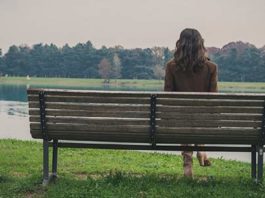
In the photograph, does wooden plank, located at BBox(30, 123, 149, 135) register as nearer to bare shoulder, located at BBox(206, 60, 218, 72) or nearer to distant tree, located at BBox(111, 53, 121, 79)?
bare shoulder, located at BBox(206, 60, 218, 72)

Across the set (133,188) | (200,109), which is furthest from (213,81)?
(133,188)

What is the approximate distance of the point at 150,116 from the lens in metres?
7.46

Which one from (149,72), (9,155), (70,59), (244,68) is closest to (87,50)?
(70,59)

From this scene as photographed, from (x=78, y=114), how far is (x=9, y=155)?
15.1 feet

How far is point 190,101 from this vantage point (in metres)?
7.34

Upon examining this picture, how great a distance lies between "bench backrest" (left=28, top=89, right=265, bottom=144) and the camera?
7367 mm

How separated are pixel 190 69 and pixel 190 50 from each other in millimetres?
266

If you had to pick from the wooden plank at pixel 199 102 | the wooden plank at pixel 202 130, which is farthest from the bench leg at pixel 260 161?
the wooden plank at pixel 199 102

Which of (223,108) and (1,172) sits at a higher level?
(223,108)

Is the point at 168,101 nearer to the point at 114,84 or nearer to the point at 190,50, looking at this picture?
the point at 190,50

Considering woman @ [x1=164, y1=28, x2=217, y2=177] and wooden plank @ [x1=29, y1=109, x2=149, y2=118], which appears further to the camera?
woman @ [x1=164, y1=28, x2=217, y2=177]

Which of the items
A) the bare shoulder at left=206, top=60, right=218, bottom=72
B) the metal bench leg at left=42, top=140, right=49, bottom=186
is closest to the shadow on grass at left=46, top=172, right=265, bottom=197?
the metal bench leg at left=42, top=140, right=49, bottom=186

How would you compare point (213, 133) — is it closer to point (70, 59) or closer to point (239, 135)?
point (239, 135)

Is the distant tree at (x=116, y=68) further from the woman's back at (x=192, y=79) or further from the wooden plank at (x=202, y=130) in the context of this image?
the wooden plank at (x=202, y=130)
